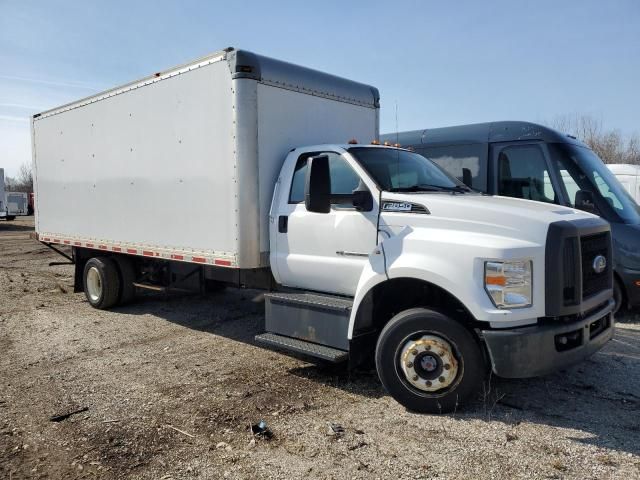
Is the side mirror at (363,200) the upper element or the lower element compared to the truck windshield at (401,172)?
lower

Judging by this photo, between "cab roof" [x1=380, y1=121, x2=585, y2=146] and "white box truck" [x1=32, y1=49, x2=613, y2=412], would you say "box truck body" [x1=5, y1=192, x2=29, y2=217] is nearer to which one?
"white box truck" [x1=32, y1=49, x2=613, y2=412]

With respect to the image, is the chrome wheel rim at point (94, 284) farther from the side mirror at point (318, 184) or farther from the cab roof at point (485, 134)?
the cab roof at point (485, 134)

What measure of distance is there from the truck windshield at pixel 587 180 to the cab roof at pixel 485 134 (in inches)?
8.7

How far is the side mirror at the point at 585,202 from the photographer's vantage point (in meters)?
7.36

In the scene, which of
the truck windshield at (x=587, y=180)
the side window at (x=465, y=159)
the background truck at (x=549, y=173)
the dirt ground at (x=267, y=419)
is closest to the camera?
the dirt ground at (x=267, y=419)

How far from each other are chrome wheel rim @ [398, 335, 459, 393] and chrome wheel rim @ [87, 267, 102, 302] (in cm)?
592

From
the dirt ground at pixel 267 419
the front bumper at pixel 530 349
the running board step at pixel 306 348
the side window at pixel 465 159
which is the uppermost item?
the side window at pixel 465 159

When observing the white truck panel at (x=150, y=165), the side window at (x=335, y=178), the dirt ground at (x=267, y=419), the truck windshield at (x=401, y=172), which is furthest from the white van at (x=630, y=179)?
the white truck panel at (x=150, y=165)

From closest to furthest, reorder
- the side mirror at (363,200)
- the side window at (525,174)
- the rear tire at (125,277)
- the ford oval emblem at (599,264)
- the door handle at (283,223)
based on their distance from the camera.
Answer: the ford oval emblem at (599,264) → the side mirror at (363,200) → the door handle at (283,223) → the side window at (525,174) → the rear tire at (125,277)

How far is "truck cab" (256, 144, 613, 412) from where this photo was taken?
3.86m

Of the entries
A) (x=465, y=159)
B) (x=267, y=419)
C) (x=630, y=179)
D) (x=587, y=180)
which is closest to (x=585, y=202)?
(x=587, y=180)

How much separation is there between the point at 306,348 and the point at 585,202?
490cm

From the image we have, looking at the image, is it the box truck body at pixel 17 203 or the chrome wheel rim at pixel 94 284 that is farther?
the box truck body at pixel 17 203

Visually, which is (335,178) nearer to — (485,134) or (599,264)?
(599,264)
